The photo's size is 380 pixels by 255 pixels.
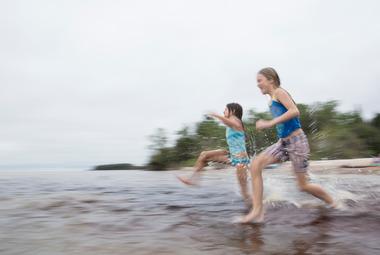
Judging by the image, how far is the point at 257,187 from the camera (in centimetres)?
482

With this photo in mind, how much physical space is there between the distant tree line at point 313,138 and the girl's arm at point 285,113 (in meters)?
25.0

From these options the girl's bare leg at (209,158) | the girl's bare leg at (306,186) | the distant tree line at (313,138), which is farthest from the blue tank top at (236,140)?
the distant tree line at (313,138)

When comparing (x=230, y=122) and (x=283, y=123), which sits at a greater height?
(x=230, y=122)

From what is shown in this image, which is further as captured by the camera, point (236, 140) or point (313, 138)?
point (313, 138)

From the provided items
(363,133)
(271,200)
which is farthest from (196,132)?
(271,200)

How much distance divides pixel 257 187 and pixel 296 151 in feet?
2.02

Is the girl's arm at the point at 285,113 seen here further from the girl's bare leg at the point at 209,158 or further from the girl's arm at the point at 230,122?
the girl's bare leg at the point at 209,158

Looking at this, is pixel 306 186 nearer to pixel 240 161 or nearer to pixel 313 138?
pixel 240 161

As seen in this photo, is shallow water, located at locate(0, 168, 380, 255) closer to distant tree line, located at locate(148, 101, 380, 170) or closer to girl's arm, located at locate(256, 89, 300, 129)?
girl's arm, located at locate(256, 89, 300, 129)

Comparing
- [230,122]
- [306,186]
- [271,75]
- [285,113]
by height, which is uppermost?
[271,75]

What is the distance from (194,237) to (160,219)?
1.14m

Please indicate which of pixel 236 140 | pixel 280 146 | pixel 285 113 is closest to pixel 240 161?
pixel 236 140

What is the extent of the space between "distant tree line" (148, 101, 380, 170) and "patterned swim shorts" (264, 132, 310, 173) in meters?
24.7

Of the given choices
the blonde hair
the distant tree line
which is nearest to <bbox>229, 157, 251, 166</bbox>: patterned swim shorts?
the blonde hair
